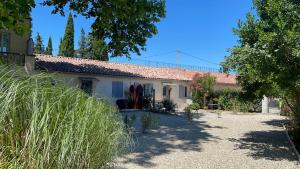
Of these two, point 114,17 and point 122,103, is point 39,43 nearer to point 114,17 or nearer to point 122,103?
point 122,103

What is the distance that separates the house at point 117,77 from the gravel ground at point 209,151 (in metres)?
9.61

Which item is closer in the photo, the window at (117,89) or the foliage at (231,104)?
the window at (117,89)

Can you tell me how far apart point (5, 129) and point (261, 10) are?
1033 centimetres

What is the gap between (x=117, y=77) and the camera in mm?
29984

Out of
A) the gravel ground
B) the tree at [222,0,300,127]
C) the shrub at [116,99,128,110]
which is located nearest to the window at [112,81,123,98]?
the shrub at [116,99,128,110]

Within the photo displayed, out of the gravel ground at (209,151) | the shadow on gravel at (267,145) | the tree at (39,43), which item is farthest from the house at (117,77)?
the tree at (39,43)

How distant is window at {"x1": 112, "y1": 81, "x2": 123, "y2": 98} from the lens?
30.0 metres

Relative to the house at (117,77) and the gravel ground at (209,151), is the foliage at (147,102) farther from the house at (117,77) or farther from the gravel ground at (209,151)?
the gravel ground at (209,151)

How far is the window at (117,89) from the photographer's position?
2995 cm

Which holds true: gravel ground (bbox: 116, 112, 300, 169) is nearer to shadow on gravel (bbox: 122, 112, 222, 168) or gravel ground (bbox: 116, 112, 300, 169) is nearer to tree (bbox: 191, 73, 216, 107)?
shadow on gravel (bbox: 122, 112, 222, 168)

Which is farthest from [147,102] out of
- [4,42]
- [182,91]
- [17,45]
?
[4,42]

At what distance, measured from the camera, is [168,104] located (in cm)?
2883

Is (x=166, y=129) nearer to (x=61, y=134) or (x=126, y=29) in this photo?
(x=126, y=29)

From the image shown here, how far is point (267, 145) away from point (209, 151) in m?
2.97
